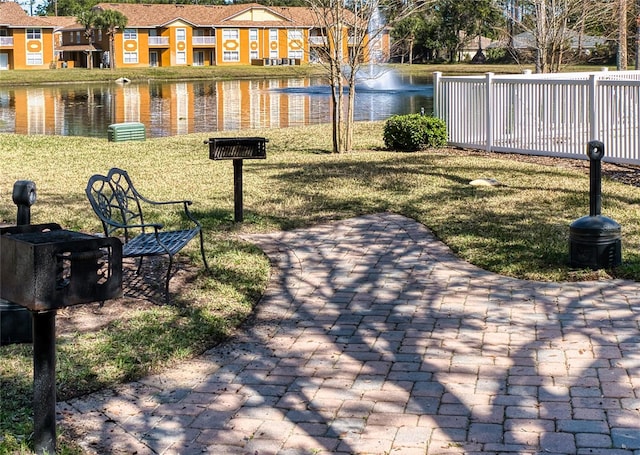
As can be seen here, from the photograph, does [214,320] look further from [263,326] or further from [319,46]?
[319,46]

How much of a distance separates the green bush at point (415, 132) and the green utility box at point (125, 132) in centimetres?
619

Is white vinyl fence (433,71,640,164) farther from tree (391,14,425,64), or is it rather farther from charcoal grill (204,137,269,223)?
charcoal grill (204,137,269,223)

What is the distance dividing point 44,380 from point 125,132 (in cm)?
1621

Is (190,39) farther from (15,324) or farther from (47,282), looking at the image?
(47,282)

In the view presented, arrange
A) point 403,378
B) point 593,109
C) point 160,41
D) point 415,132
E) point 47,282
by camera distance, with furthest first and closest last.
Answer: point 160,41
point 415,132
point 593,109
point 403,378
point 47,282

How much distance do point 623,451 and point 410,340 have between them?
204cm

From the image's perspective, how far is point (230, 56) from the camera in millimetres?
93125

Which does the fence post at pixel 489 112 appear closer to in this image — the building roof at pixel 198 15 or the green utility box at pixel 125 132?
the green utility box at pixel 125 132

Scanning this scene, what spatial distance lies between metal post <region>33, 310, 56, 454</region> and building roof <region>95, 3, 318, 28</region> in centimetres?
8605

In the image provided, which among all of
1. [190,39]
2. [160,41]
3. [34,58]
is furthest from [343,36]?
[190,39]

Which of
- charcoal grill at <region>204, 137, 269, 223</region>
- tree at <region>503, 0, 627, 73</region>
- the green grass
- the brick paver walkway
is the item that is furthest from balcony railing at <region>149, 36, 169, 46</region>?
the brick paver walkway

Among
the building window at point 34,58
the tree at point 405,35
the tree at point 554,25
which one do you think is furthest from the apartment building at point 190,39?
the tree at point 554,25

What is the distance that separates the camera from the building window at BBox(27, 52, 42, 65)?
86.6m

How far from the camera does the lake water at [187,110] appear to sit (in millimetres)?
26344
